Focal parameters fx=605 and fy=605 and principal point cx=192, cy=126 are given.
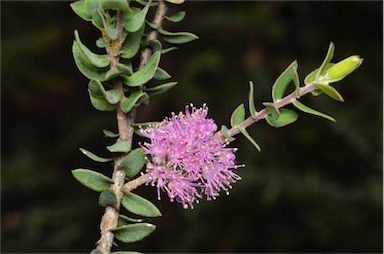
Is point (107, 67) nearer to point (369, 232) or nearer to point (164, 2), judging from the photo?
point (164, 2)

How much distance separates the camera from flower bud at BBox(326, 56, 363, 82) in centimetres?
66

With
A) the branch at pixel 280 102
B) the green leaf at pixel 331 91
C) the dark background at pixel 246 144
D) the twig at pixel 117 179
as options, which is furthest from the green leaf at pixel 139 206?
the dark background at pixel 246 144

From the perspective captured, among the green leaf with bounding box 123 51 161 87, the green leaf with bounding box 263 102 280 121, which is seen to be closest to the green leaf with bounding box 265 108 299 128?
the green leaf with bounding box 263 102 280 121

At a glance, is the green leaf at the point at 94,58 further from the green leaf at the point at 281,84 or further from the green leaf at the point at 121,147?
the green leaf at the point at 281,84

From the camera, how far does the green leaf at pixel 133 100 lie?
670 mm

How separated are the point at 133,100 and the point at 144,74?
0.10 feet

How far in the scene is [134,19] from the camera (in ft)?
2.18

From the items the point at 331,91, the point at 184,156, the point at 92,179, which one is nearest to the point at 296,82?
the point at 331,91

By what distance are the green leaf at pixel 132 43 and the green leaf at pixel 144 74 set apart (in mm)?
23

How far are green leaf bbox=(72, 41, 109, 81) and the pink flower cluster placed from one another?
81mm

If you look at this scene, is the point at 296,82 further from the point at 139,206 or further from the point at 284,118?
the point at 139,206

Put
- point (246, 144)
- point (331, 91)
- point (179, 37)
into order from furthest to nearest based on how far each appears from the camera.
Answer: point (246, 144) → point (179, 37) → point (331, 91)

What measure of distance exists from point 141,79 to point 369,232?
1.87 meters

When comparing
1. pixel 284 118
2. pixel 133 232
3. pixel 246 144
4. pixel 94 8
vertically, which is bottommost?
pixel 133 232
